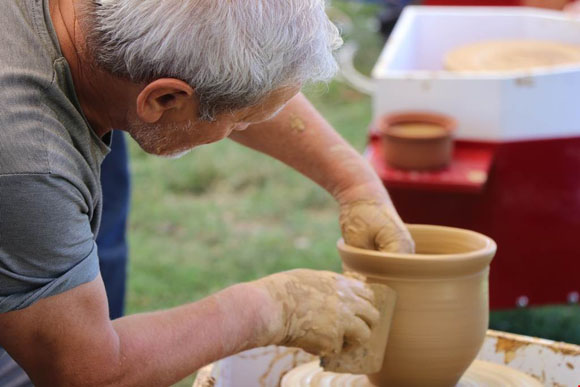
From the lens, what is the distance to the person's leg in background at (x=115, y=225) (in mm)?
2566

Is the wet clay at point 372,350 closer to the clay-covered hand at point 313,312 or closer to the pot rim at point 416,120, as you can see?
the clay-covered hand at point 313,312

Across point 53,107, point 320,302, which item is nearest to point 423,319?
point 320,302

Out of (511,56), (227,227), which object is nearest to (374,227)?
(511,56)

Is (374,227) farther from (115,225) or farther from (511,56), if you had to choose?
(511,56)

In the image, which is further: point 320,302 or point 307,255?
point 307,255

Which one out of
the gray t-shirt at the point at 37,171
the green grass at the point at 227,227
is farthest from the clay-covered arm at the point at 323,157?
the green grass at the point at 227,227

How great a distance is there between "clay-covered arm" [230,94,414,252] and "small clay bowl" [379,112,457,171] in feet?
2.75

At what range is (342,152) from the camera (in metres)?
1.79

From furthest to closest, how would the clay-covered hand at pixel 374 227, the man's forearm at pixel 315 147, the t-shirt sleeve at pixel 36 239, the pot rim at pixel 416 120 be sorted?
the pot rim at pixel 416 120 < the man's forearm at pixel 315 147 < the clay-covered hand at pixel 374 227 < the t-shirt sleeve at pixel 36 239

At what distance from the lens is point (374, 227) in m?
1.67

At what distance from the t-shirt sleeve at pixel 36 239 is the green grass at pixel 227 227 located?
1.74 m

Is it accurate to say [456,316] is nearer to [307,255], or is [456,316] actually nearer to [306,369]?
[306,369]

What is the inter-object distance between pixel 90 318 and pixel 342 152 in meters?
0.75

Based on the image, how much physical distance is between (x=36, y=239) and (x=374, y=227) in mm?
723
